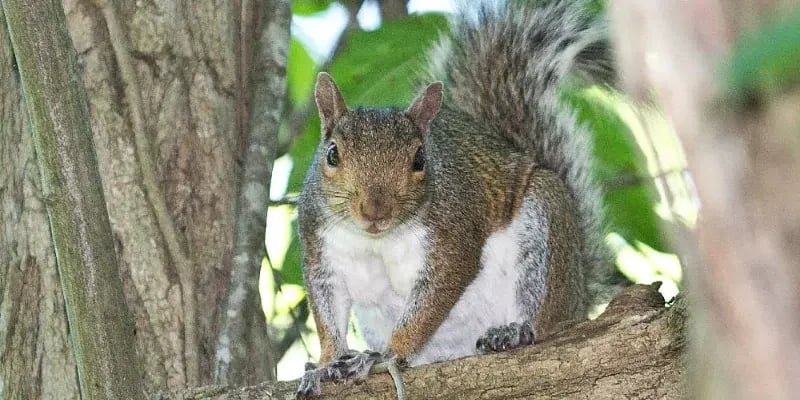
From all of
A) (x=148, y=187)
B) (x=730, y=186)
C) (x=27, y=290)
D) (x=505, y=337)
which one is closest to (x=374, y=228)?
(x=505, y=337)

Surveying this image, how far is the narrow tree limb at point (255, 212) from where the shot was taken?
7.50 ft

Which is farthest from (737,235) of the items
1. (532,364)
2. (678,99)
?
(532,364)

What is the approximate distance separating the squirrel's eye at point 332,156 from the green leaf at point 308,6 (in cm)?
110

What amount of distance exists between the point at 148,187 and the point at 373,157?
0.51 m

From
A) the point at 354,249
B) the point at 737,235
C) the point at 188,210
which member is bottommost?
the point at 737,235

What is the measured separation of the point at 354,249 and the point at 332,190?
15 cm

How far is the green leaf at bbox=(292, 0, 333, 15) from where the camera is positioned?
346 cm

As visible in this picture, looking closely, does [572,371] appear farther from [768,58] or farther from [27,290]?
[768,58]

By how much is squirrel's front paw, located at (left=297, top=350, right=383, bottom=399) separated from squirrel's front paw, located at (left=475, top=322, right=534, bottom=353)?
12.6 inches

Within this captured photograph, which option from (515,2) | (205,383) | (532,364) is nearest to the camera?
(532,364)

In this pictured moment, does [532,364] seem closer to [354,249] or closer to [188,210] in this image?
[354,249]

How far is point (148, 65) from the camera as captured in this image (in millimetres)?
2451

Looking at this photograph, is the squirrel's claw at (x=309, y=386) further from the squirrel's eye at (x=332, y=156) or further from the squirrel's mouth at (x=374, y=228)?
the squirrel's eye at (x=332, y=156)

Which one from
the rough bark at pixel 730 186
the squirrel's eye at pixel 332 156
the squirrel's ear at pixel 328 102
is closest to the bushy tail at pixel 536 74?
the squirrel's ear at pixel 328 102
